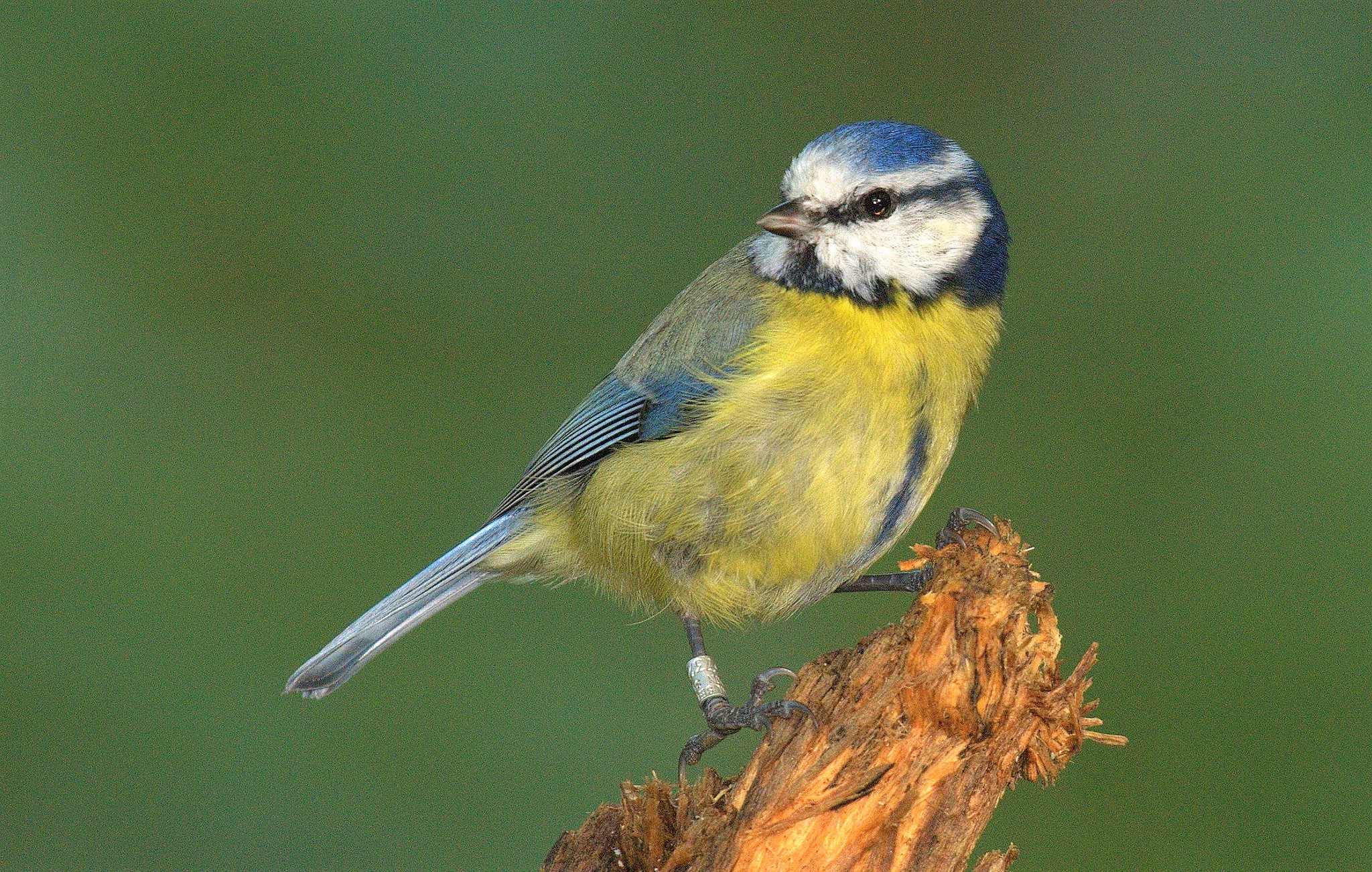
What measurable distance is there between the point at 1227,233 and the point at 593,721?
2155 millimetres

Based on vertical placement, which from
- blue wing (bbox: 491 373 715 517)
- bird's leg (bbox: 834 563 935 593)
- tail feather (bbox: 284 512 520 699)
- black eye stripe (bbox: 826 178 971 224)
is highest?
black eye stripe (bbox: 826 178 971 224)

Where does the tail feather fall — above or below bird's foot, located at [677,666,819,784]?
above

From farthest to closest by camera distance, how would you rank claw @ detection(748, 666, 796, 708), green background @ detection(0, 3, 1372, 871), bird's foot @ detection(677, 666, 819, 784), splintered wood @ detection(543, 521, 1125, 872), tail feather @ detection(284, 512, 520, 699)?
1. green background @ detection(0, 3, 1372, 871)
2. tail feather @ detection(284, 512, 520, 699)
3. claw @ detection(748, 666, 796, 708)
4. bird's foot @ detection(677, 666, 819, 784)
5. splintered wood @ detection(543, 521, 1125, 872)

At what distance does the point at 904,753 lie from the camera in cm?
183

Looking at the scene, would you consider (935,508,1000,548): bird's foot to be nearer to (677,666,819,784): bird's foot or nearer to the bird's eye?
(677,666,819,784): bird's foot

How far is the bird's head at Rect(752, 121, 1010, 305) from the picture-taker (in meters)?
2.44

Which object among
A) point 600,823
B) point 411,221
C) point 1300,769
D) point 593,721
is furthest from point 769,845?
point 411,221

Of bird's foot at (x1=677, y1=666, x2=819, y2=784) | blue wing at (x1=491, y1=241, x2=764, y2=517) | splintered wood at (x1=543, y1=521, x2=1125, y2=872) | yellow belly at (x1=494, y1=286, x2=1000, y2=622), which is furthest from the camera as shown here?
blue wing at (x1=491, y1=241, x2=764, y2=517)

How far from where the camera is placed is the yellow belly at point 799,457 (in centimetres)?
236

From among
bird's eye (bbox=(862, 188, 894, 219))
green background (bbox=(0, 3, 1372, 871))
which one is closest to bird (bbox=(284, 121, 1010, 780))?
bird's eye (bbox=(862, 188, 894, 219))

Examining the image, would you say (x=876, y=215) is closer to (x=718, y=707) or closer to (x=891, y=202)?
(x=891, y=202)

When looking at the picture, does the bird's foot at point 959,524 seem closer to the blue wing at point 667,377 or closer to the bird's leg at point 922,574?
the bird's leg at point 922,574

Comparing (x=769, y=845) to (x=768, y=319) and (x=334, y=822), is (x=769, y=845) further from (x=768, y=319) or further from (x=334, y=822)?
(x=334, y=822)

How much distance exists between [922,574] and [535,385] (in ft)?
4.85
